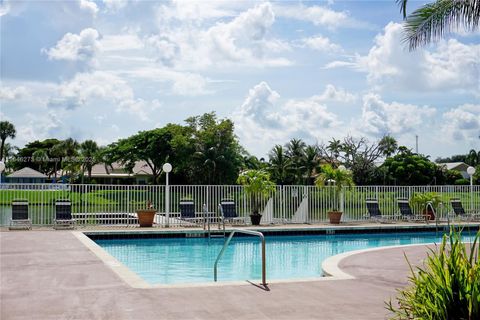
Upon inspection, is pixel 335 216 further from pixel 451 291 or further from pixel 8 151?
pixel 8 151

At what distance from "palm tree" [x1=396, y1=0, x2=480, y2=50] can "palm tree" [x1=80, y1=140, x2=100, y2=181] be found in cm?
5958

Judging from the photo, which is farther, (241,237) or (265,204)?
(265,204)

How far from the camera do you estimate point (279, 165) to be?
2218 inches

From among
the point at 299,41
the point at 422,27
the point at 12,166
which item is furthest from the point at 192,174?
the point at 12,166

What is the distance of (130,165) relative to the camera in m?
57.9

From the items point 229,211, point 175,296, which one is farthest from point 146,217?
point 175,296

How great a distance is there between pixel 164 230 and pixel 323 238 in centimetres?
538

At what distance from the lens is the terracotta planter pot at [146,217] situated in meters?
19.5

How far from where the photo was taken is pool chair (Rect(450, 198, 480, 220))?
76.6 ft

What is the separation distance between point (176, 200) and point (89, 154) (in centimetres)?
5206

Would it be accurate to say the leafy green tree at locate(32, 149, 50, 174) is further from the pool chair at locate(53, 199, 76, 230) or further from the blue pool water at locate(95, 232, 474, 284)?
the blue pool water at locate(95, 232, 474, 284)

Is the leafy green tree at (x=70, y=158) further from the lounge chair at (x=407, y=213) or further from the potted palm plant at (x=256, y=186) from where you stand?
the lounge chair at (x=407, y=213)

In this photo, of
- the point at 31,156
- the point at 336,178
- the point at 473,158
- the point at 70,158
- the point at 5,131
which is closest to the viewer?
the point at 336,178

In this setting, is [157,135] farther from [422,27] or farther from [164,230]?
[422,27]
